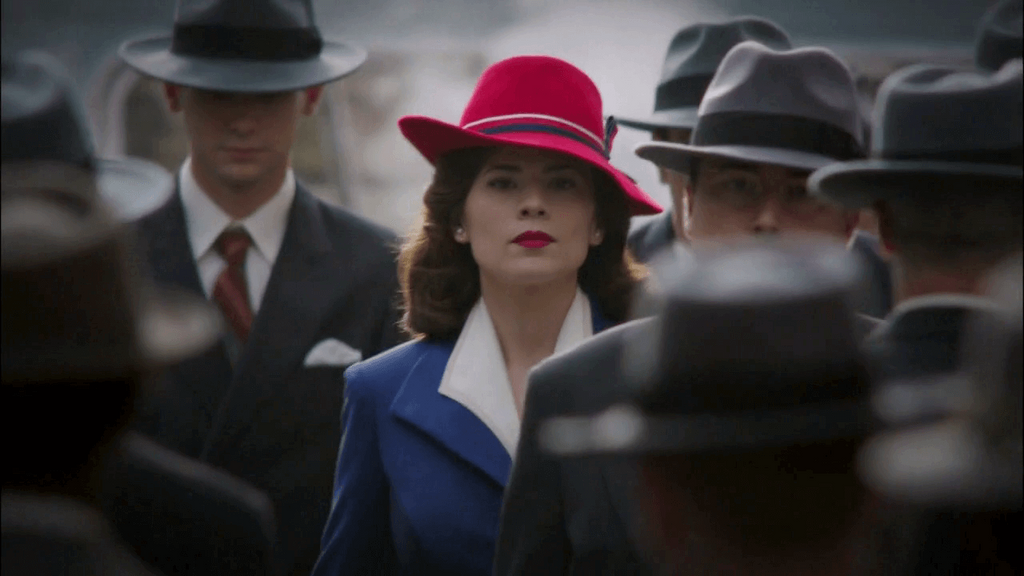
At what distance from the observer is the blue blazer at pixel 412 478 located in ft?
12.3

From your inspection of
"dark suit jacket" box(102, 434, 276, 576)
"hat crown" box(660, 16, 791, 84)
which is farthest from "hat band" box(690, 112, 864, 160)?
"dark suit jacket" box(102, 434, 276, 576)

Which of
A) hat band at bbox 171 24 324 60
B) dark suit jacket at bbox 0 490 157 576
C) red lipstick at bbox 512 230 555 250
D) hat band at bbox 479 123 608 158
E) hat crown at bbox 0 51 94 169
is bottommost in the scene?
hat band at bbox 171 24 324 60

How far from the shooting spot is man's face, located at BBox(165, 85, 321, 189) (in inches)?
203

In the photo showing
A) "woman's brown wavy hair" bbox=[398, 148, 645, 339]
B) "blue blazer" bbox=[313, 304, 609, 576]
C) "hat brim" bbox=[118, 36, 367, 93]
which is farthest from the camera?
"hat brim" bbox=[118, 36, 367, 93]

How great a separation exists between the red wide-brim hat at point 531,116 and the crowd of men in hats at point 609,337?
0.02 meters

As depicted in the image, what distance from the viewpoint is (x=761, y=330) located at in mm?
2252

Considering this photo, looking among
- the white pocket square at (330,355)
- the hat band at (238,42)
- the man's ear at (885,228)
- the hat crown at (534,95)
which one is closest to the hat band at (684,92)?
the hat band at (238,42)

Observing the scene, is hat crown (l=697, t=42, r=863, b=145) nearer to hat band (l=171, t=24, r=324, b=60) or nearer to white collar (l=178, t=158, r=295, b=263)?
white collar (l=178, t=158, r=295, b=263)

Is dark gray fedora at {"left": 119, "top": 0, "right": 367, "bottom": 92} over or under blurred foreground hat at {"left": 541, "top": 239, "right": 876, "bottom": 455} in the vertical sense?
under

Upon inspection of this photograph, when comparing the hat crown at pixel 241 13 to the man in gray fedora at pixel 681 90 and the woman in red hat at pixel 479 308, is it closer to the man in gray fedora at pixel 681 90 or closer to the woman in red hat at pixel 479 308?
the man in gray fedora at pixel 681 90

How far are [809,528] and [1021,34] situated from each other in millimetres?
3679

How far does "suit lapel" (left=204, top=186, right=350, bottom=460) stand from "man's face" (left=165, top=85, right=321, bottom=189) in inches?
5.9

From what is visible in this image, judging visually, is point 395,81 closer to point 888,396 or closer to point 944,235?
point 944,235

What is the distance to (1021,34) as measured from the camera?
18.3ft
